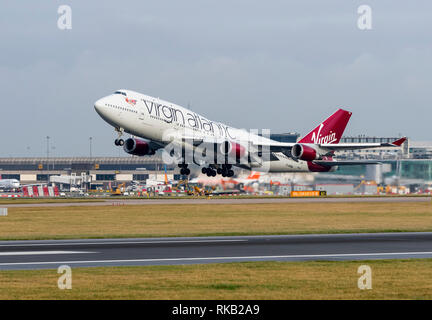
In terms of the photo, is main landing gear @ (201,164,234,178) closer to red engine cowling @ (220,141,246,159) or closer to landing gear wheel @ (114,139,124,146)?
red engine cowling @ (220,141,246,159)

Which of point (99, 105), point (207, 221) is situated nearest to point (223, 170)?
point (207, 221)

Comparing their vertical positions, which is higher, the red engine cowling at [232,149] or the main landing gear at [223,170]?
the red engine cowling at [232,149]

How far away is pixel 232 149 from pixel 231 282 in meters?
40.9

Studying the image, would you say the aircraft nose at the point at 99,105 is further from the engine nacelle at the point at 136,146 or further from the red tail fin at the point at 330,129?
the red tail fin at the point at 330,129

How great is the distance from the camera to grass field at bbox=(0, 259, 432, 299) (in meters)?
20.4

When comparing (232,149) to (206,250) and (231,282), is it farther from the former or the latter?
(231,282)

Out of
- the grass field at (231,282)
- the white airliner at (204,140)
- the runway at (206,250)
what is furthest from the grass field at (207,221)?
the grass field at (231,282)

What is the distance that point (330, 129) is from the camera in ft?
257

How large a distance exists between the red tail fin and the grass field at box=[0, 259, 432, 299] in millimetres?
50236

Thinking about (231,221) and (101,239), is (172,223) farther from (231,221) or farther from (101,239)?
(101,239)

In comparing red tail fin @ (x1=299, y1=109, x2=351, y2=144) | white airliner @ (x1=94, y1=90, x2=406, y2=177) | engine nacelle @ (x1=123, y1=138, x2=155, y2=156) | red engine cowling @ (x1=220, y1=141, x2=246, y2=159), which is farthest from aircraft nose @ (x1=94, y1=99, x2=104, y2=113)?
red tail fin @ (x1=299, y1=109, x2=351, y2=144)

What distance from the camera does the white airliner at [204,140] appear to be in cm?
5828

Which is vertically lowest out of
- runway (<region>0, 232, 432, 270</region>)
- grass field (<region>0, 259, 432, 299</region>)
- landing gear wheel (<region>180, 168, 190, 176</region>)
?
runway (<region>0, 232, 432, 270</region>)
